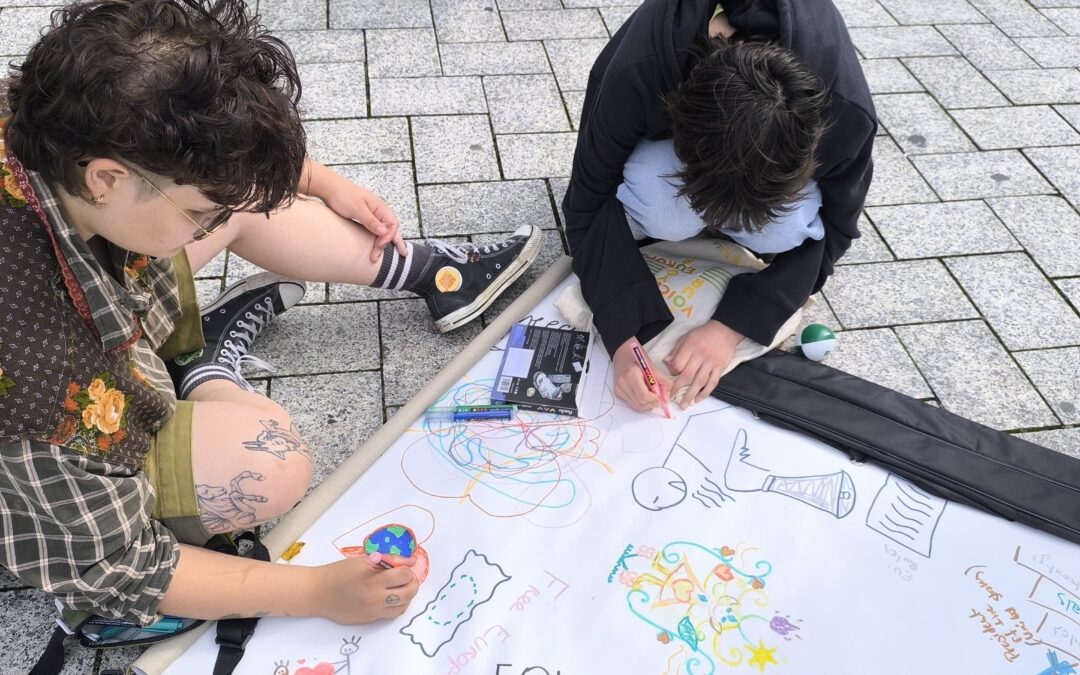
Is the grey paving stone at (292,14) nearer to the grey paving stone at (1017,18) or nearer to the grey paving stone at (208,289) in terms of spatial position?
the grey paving stone at (208,289)

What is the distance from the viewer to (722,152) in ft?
3.53

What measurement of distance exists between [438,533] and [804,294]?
0.75 m

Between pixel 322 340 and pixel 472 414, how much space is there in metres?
0.40

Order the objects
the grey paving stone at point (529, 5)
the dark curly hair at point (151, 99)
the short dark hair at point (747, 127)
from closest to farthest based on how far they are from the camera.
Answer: the dark curly hair at point (151, 99) → the short dark hair at point (747, 127) → the grey paving stone at point (529, 5)

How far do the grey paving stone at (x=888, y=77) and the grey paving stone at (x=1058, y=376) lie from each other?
3.16 feet

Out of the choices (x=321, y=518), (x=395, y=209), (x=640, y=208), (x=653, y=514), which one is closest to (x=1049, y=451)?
(x=653, y=514)

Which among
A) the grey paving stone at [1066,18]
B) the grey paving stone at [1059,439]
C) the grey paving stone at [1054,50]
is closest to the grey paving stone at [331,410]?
the grey paving stone at [1059,439]

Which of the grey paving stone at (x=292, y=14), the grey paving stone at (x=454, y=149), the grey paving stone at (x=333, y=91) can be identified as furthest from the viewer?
the grey paving stone at (x=292, y=14)

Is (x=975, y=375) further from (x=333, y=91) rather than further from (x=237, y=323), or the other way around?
(x=333, y=91)

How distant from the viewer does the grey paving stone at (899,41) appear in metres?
2.48

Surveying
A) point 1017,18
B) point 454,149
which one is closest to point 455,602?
point 454,149

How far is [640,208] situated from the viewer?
140 centimetres

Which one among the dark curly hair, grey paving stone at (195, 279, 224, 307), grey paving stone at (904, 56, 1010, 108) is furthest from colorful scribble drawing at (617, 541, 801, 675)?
grey paving stone at (904, 56, 1010, 108)

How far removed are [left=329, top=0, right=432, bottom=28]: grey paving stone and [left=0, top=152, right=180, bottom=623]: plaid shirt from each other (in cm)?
159
